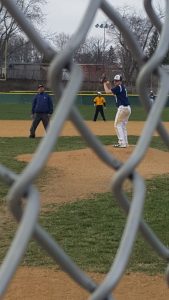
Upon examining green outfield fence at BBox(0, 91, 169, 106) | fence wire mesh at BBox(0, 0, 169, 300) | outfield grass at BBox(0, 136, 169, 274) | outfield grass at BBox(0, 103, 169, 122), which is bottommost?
green outfield fence at BBox(0, 91, 169, 106)

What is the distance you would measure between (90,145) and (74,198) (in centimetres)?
664

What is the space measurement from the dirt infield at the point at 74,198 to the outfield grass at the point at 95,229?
0.25 metres

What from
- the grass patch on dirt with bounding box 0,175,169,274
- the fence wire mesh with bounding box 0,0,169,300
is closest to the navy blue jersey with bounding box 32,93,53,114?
the grass patch on dirt with bounding box 0,175,169,274

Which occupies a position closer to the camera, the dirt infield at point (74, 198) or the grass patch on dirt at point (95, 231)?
the dirt infield at point (74, 198)

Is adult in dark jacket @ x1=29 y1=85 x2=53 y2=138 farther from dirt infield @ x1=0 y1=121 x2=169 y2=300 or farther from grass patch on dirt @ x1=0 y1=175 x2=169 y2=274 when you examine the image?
grass patch on dirt @ x1=0 y1=175 x2=169 y2=274

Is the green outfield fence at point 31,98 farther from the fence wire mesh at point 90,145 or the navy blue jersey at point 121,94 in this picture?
the fence wire mesh at point 90,145

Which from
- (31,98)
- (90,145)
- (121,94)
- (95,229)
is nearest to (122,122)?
(121,94)

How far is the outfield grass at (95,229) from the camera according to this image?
4.83 metres

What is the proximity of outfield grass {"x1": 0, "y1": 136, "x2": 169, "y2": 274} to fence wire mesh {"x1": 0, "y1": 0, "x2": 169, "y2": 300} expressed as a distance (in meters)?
2.39

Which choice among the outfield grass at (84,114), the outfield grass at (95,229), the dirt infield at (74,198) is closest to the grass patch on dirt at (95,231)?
the outfield grass at (95,229)

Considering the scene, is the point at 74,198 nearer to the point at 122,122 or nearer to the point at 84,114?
the point at 122,122

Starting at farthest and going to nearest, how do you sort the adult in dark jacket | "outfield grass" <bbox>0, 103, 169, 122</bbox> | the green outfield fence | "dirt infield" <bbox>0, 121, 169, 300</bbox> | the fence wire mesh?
1. the green outfield fence
2. "outfield grass" <bbox>0, 103, 169, 122</bbox>
3. the adult in dark jacket
4. "dirt infield" <bbox>0, 121, 169, 300</bbox>
5. the fence wire mesh

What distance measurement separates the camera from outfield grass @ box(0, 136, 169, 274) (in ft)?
15.9

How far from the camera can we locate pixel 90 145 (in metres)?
1.13
